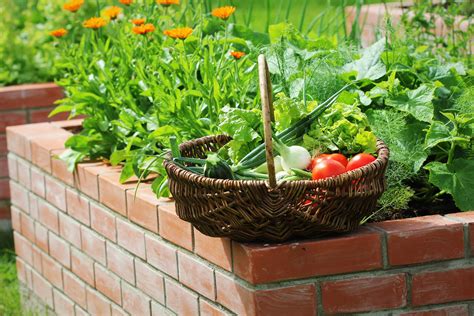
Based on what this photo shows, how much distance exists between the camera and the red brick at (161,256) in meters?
3.04

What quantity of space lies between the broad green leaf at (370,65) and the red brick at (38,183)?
1.51 m

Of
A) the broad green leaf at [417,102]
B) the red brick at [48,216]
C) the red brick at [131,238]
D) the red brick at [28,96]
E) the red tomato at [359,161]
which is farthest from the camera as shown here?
the red brick at [28,96]

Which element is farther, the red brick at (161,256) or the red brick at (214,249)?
the red brick at (161,256)

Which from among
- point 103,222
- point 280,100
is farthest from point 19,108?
point 280,100

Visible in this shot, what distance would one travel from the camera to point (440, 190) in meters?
3.04

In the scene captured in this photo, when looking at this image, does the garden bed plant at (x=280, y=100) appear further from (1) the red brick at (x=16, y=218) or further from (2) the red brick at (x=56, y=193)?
(1) the red brick at (x=16, y=218)

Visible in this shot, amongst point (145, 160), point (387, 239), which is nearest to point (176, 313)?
point (145, 160)

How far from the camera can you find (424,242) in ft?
8.53

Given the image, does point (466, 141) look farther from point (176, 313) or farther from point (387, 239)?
point (176, 313)

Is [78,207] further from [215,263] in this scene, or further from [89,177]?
[215,263]

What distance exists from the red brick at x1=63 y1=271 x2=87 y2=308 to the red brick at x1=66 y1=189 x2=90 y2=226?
0.86 ft

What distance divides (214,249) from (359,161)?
1.55ft

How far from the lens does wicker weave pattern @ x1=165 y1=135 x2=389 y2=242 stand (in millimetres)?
2408

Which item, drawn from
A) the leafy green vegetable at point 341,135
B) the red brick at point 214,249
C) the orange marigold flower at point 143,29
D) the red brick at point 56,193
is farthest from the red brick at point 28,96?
the leafy green vegetable at point 341,135
